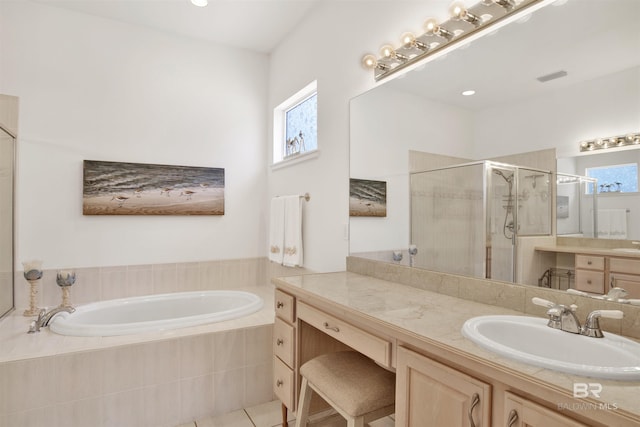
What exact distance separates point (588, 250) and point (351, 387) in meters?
1.03

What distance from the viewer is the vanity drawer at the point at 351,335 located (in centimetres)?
120

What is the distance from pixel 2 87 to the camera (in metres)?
2.58

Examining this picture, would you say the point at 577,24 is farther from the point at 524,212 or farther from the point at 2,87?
the point at 2,87

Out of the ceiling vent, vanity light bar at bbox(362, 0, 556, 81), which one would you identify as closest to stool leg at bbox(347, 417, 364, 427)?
the ceiling vent

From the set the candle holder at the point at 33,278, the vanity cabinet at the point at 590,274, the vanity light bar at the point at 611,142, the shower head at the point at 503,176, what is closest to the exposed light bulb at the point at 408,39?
the shower head at the point at 503,176

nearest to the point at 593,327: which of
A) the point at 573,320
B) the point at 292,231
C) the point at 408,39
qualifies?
the point at 573,320

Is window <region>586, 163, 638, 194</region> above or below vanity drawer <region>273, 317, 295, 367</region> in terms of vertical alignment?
above

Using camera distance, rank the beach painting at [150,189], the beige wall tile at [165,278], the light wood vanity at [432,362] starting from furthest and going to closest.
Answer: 1. the beige wall tile at [165,278]
2. the beach painting at [150,189]
3. the light wood vanity at [432,362]

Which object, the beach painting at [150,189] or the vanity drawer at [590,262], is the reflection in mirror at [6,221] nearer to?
the beach painting at [150,189]

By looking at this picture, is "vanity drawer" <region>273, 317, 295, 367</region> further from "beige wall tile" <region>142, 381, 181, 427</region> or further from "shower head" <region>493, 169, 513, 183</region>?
"shower head" <region>493, 169, 513, 183</region>

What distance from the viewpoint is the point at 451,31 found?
156 cm

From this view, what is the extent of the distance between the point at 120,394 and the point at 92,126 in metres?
2.15

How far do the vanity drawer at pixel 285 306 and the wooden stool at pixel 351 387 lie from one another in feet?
0.95

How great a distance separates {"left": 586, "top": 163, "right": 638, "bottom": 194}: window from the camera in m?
1.09
